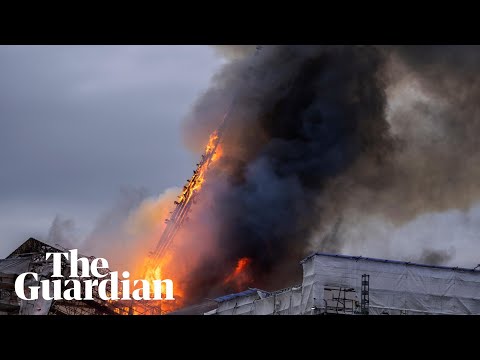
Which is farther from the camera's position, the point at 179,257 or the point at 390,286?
the point at 179,257

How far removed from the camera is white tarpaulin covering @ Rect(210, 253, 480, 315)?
6300cm

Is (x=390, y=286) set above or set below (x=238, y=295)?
below

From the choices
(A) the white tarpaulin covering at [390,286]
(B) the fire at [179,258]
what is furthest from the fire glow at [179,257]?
(A) the white tarpaulin covering at [390,286]

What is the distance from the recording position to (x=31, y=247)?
6819cm

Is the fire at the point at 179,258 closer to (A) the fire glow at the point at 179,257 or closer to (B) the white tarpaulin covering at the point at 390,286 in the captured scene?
(A) the fire glow at the point at 179,257

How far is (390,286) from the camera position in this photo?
2532 inches

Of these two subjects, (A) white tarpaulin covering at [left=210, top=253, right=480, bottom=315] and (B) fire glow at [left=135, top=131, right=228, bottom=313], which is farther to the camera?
(B) fire glow at [left=135, top=131, right=228, bottom=313]

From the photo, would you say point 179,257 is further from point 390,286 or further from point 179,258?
point 390,286

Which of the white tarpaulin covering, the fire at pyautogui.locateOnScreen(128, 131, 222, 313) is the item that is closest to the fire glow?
the fire at pyautogui.locateOnScreen(128, 131, 222, 313)

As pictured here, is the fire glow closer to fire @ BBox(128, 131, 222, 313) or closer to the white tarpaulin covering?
fire @ BBox(128, 131, 222, 313)

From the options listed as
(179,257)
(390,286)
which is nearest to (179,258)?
(179,257)

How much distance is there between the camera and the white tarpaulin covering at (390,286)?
6300cm
